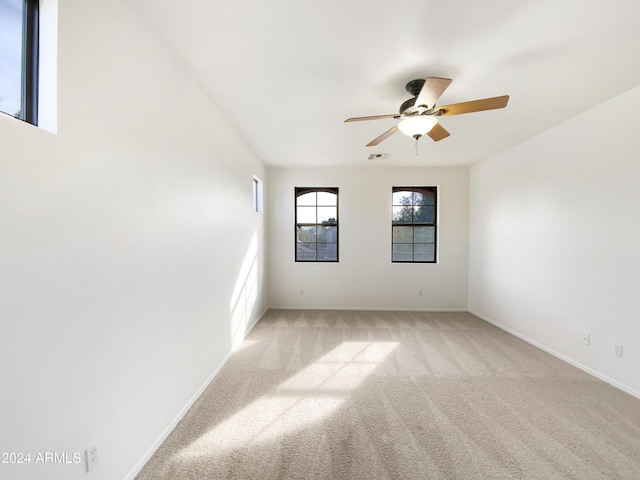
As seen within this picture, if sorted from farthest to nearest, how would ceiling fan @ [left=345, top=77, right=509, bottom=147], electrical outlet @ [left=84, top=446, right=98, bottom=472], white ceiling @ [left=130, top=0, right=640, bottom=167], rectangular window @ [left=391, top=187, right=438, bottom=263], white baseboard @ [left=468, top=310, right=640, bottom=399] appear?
rectangular window @ [left=391, top=187, right=438, bottom=263], white baseboard @ [left=468, top=310, right=640, bottom=399], ceiling fan @ [left=345, top=77, right=509, bottom=147], white ceiling @ [left=130, top=0, right=640, bottom=167], electrical outlet @ [left=84, top=446, right=98, bottom=472]

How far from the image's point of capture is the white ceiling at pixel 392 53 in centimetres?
151

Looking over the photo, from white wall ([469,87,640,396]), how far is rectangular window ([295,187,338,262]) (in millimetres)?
2676

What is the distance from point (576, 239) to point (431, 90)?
245 cm

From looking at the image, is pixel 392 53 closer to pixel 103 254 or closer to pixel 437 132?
pixel 437 132

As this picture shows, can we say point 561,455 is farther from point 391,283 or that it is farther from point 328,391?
point 391,283

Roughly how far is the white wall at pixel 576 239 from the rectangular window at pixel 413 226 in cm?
113

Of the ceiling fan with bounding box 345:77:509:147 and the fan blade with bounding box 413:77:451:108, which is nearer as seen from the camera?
the fan blade with bounding box 413:77:451:108

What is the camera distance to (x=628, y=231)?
7.88 feet

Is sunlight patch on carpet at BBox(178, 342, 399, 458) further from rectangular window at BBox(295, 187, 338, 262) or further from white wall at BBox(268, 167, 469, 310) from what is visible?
rectangular window at BBox(295, 187, 338, 262)

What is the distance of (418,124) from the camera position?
221 cm

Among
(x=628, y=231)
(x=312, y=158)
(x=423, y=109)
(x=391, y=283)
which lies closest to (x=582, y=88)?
(x=628, y=231)

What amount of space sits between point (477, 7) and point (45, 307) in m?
2.46

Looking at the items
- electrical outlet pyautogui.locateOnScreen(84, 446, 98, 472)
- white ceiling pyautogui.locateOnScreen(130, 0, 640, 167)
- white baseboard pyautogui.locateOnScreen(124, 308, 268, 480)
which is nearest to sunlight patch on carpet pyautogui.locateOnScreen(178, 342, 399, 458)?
white baseboard pyautogui.locateOnScreen(124, 308, 268, 480)

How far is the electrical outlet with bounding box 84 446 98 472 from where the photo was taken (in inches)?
47.5
